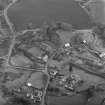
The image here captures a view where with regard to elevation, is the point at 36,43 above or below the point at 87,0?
below

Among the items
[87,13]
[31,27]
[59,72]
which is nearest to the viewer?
[59,72]

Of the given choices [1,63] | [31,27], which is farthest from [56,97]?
[31,27]

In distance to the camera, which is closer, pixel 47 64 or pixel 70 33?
pixel 47 64

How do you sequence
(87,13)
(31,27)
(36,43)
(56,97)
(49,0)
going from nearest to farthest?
(56,97), (36,43), (31,27), (87,13), (49,0)

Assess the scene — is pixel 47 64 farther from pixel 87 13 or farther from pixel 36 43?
pixel 87 13

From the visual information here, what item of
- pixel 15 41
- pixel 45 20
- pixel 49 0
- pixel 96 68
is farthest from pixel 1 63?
pixel 49 0

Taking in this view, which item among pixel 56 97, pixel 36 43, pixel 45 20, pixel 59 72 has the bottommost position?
pixel 56 97
